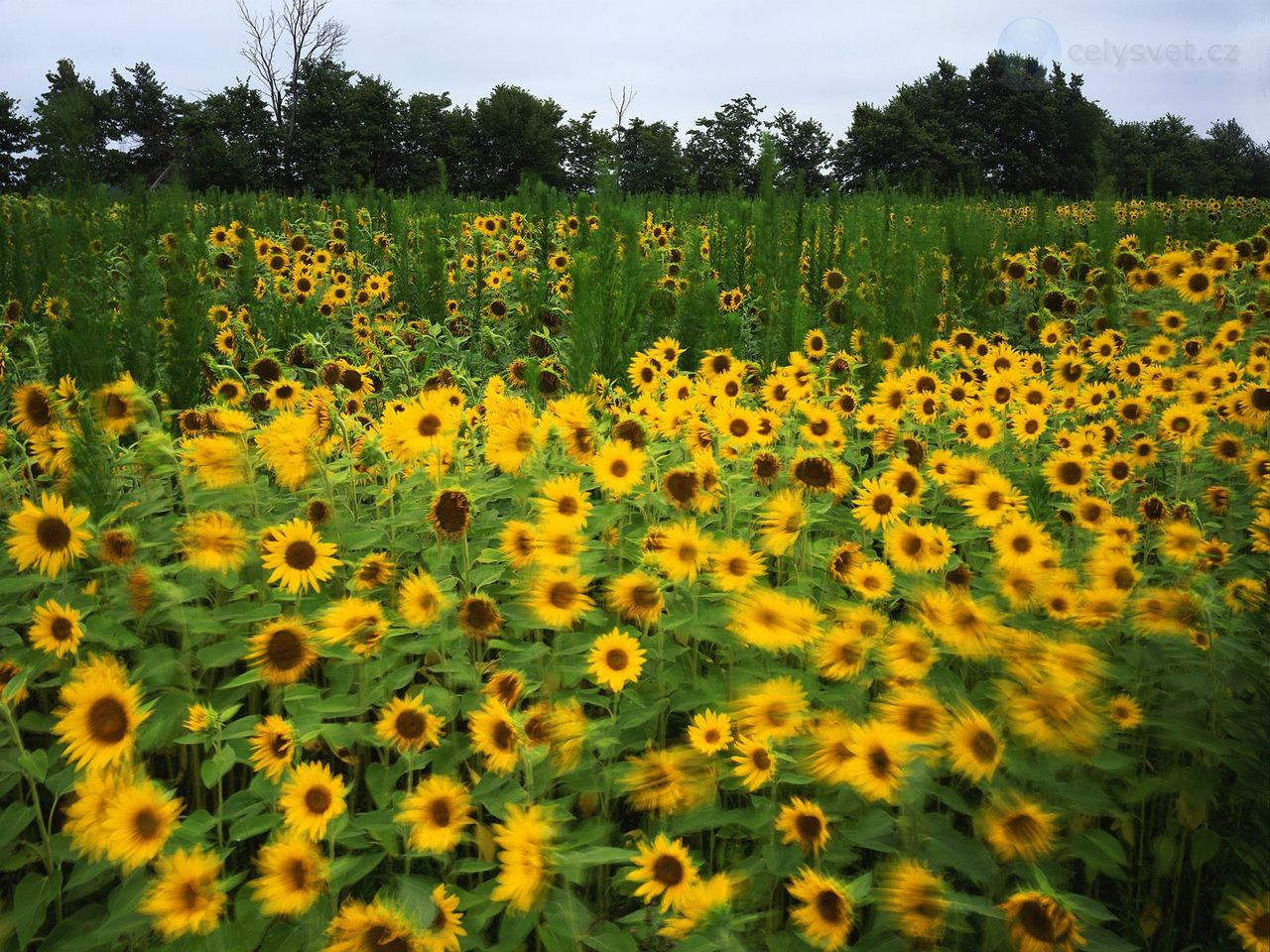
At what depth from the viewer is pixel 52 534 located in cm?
167

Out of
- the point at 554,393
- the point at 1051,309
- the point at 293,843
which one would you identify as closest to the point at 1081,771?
the point at 293,843

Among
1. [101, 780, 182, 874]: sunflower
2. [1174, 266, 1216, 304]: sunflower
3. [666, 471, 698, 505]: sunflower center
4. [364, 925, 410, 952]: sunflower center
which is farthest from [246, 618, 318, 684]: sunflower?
[1174, 266, 1216, 304]: sunflower

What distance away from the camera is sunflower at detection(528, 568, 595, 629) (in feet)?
5.35

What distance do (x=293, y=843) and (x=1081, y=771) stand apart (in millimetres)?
1292

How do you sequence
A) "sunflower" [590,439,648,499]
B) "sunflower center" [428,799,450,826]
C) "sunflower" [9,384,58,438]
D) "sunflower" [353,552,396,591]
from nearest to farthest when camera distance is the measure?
"sunflower center" [428,799,450,826] < "sunflower" [353,552,396,591] < "sunflower" [590,439,648,499] < "sunflower" [9,384,58,438]

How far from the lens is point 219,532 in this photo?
68.3 inches

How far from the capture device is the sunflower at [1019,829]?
126 centimetres

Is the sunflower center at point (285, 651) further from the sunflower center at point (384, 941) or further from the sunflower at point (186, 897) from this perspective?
the sunflower center at point (384, 941)

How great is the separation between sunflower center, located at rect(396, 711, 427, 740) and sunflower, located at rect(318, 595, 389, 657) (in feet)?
0.50

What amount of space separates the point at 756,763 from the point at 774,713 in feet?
0.28

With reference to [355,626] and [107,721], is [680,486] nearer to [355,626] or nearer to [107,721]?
[355,626]

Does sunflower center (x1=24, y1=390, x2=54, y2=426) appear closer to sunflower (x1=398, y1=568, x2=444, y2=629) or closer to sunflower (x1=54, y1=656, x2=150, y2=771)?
sunflower (x1=54, y1=656, x2=150, y2=771)

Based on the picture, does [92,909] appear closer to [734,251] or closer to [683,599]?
[683,599]

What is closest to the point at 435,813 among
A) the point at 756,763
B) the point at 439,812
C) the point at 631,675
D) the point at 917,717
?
the point at 439,812
